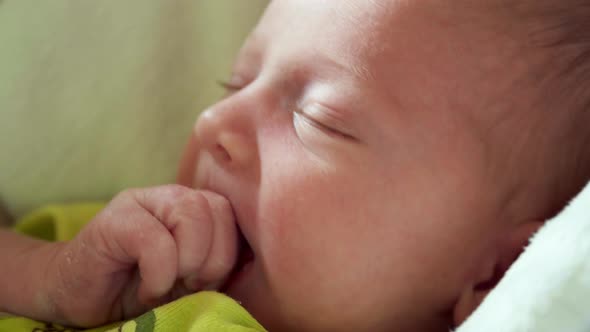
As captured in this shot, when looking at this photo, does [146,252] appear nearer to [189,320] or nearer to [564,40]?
[189,320]

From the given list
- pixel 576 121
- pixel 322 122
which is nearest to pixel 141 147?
pixel 322 122

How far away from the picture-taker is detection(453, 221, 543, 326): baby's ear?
94 cm

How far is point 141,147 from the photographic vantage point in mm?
1386

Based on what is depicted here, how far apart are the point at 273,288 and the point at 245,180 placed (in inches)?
6.1

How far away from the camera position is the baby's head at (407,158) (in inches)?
35.4

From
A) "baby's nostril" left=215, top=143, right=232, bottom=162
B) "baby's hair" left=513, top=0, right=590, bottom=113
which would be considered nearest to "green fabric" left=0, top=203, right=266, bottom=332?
"baby's nostril" left=215, top=143, right=232, bottom=162

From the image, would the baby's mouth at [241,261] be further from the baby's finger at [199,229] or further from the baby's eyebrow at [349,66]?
the baby's eyebrow at [349,66]

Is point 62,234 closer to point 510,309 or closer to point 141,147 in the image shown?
point 141,147

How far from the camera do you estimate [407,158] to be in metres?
0.90

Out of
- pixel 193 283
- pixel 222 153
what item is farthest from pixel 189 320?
pixel 222 153

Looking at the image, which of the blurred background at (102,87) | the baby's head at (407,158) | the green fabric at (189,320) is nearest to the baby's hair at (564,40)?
the baby's head at (407,158)

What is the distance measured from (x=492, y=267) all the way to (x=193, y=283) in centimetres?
43

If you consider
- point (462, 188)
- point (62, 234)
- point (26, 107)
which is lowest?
point (62, 234)

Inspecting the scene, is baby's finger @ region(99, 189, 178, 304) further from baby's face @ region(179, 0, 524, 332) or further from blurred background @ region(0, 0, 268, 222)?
blurred background @ region(0, 0, 268, 222)
